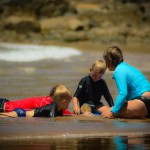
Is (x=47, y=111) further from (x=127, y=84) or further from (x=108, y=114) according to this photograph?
(x=127, y=84)

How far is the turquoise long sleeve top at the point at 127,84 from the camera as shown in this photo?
854cm

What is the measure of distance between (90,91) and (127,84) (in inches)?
30.3

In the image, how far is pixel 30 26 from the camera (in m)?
42.4

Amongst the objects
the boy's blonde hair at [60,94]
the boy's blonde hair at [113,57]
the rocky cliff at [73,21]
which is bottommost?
the boy's blonde hair at [60,94]

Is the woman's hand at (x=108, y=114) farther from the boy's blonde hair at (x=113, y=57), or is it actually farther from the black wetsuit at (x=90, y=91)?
the boy's blonde hair at (x=113, y=57)

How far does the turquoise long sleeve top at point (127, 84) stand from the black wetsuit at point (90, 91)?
55 centimetres

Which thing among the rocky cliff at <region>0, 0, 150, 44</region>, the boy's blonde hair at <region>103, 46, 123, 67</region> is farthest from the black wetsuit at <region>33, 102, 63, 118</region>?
the rocky cliff at <region>0, 0, 150, 44</region>

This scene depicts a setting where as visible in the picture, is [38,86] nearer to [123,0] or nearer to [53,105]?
[53,105]

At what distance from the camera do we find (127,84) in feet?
28.7

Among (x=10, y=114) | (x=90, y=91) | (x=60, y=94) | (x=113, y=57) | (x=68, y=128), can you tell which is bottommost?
(x=68, y=128)

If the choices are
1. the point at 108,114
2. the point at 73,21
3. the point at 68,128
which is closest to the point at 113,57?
the point at 108,114

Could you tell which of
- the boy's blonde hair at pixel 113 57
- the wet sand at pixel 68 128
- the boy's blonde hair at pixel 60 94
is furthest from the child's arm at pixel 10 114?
the boy's blonde hair at pixel 113 57

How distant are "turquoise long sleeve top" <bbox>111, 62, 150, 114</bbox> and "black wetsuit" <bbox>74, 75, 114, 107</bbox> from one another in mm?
546

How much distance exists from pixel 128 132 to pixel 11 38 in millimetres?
34087
